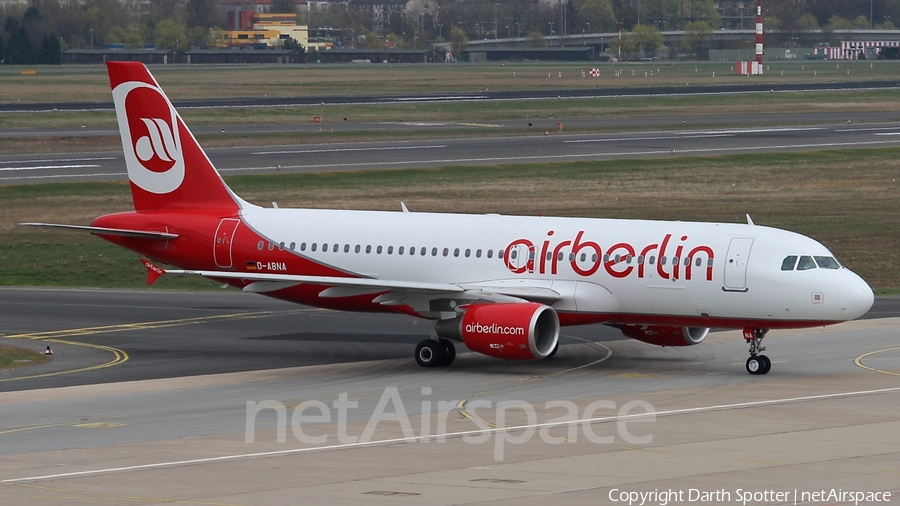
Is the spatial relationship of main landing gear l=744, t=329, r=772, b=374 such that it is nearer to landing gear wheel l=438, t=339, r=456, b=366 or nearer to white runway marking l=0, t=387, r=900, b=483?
white runway marking l=0, t=387, r=900, b=483

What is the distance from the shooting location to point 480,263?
4022cm

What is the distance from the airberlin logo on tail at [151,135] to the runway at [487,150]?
39.4 m

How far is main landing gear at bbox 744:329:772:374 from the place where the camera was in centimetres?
3725

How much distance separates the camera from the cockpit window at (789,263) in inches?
1437

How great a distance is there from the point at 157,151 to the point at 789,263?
20.5 meters

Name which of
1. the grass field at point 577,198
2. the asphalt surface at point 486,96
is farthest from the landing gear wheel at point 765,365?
the asphalt surface at point 486,96

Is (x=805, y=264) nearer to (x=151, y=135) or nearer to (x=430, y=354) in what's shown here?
(x=430, y=354)

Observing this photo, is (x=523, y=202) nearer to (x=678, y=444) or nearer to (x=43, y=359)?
(x=43, y=359)

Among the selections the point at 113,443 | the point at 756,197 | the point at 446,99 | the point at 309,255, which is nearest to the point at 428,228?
the point at 309,255

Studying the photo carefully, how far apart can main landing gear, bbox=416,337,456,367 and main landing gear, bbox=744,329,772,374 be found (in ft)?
26.8

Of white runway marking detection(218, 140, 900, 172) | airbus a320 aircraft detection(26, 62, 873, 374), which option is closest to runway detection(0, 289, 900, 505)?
airbus a320 aircraft detection(26, 62, 873, 374)

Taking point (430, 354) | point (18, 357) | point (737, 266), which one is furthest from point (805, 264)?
point (18, 357)

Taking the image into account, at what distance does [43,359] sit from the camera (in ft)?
133

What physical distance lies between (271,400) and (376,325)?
13574mm
